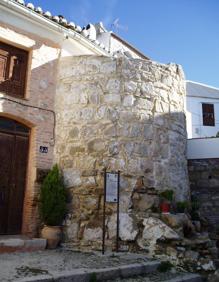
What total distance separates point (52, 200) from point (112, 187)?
134 cm

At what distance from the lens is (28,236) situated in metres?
7.25

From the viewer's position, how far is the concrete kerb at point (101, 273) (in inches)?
184

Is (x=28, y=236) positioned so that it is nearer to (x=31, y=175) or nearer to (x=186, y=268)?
(x=31, y=175)

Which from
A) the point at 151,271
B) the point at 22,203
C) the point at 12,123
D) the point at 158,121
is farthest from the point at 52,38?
the point at 151,271

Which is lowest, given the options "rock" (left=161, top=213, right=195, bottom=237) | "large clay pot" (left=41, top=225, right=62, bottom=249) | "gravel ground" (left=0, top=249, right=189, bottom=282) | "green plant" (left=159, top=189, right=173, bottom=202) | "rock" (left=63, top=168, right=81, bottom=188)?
"gravel ground" (left=0, top=249, right=189, bottom=282)

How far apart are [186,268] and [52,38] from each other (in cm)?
624

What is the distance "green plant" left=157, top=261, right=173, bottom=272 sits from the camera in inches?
242

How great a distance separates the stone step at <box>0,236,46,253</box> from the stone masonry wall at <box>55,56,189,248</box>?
74cm

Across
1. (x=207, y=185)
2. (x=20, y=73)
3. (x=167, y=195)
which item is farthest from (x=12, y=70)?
(x=207, y=185)

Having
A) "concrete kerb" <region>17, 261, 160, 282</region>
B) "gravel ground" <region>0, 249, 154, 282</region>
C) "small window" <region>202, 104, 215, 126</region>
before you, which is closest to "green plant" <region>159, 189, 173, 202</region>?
"gravel ground" <region>0, 249, 154, 282</region>

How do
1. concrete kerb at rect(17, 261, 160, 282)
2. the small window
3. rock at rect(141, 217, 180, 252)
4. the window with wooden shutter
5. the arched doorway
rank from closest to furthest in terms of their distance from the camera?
concrete kerb at rect(17, 261, 160, 282)
rock at rect(141, 217, 180, 252)
the arched doorway
the window with wooden shutter
the small window

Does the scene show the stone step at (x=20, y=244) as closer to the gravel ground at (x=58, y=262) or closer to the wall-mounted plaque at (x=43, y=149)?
the gravel ground at (x=58, y=262)

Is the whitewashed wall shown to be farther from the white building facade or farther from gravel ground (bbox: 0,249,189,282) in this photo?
the white building facade

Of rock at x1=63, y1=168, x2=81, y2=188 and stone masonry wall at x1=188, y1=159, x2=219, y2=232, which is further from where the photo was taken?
stone masonry wall at x1=188, y1=159, x2=219, y2=232
